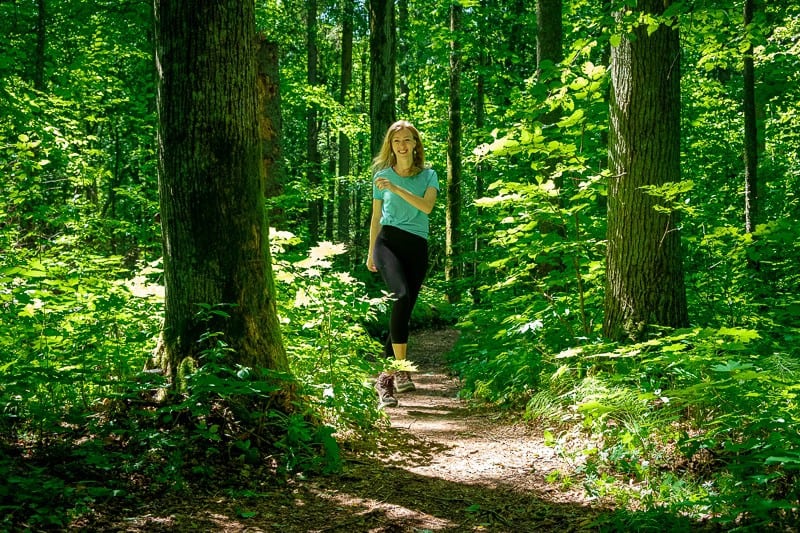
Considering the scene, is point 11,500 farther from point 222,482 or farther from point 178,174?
point 178,174

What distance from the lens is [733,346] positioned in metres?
3.28

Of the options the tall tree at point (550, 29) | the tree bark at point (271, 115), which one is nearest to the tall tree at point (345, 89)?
the tree bark at point (271, 115)

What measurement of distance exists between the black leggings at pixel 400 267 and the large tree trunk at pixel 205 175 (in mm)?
1847

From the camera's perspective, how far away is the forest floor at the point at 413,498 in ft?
8.73

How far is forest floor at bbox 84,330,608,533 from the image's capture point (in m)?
2.66

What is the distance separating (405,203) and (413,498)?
119 inches

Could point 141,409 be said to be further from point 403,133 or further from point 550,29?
point 550,29

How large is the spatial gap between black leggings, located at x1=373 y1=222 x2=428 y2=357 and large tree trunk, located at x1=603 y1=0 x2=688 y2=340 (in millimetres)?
1741

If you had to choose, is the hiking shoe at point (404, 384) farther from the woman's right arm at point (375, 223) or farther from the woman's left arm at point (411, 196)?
the woman's left arm at point (411, 196)

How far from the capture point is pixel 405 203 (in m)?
5.45

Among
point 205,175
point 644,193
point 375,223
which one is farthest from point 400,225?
point 205,175

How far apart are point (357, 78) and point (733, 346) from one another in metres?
32.5

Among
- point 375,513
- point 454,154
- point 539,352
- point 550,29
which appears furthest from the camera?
point 454,154

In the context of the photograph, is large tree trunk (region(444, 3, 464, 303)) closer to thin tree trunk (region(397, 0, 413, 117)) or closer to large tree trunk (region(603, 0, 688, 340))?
thin tree trunk (region(397, 0, 413, 117))
